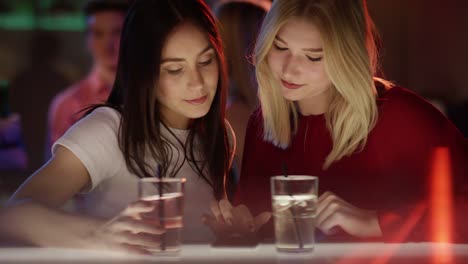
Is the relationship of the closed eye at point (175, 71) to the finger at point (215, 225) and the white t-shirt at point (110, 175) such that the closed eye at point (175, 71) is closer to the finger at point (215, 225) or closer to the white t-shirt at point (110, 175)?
the white t-shirt at point (110, 175)

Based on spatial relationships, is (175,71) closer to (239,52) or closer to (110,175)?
(110,175)

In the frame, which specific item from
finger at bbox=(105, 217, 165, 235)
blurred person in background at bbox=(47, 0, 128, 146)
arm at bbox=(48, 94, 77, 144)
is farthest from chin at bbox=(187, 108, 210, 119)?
blurred person in background at bbox=(47, 0, 128, 146)

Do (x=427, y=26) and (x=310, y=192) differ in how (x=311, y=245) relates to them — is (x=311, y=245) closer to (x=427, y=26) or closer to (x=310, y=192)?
(x=310, y=192)

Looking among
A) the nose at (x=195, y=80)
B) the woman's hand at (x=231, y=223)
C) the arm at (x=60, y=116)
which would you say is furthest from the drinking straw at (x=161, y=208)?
the arm at (x=60, y=116)

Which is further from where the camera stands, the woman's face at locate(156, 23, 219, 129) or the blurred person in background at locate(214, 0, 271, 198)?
the blurred person in background at locate(214, 0, 271, 198)

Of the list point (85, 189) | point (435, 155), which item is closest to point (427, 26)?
point (435, 155)

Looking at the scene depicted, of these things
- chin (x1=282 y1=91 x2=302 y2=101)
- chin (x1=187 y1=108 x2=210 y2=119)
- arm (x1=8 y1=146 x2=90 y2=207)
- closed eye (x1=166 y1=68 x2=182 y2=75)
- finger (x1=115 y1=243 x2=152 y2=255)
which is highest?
closed eye (x1=166 y1=68 x2=182 y2=75)

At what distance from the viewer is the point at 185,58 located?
252 cm

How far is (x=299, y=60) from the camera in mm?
2572

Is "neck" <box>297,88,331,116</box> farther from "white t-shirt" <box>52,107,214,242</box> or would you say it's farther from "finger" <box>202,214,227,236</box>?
"finger" <box>202,214,227,236</box>

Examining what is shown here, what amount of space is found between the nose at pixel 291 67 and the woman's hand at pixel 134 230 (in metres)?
0.74

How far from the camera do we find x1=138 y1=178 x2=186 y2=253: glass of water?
197 centimetres

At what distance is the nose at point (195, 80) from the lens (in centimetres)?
251

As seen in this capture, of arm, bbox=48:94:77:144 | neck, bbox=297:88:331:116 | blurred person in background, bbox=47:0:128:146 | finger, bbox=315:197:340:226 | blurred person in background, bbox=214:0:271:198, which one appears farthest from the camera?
blurred person in background, bbox=47:0:128:146
